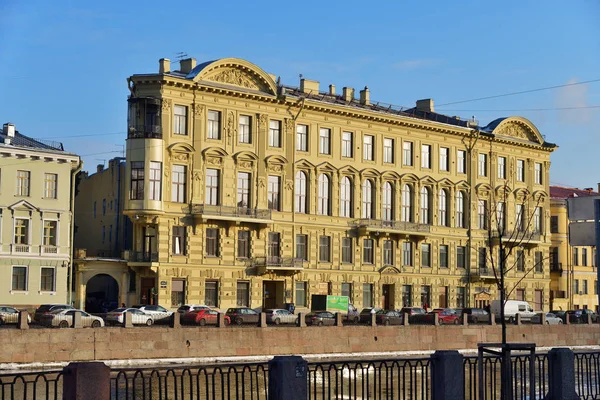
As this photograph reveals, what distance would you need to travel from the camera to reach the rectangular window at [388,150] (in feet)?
208

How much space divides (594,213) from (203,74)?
38954 millimetres

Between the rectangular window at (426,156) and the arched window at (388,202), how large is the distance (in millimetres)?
3204

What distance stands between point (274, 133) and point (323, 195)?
5.00 meters

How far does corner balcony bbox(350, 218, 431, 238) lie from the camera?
6147 centimetres

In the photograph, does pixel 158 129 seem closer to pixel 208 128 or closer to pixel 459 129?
pixel 208 128

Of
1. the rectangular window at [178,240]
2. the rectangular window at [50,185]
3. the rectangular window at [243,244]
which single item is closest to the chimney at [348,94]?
the rectangular window at [243,244]

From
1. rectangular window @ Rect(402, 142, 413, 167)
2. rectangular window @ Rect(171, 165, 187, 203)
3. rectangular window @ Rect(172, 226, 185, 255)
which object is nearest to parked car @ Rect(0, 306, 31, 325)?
rectangular window @ Rect(172, 226, 185, 255)

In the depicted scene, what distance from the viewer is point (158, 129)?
5316cm

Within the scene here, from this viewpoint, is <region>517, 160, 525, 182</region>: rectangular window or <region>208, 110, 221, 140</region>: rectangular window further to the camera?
A: <region>517, 160, 525, 182</region>: rectangular window

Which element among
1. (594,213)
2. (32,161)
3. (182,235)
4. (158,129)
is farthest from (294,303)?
(594,213)

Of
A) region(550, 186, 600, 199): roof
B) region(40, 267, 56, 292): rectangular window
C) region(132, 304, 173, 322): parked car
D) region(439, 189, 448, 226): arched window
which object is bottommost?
region(132, 304, 173, 322): parked car

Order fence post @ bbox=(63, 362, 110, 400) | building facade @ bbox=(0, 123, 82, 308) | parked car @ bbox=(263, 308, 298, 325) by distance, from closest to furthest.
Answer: fence post @ bbox=(63, 362, 110, 400) < parked car @ bbox=(263, 308, 298, 325) < building facade @ bbox=(0, 123, 82, 308)

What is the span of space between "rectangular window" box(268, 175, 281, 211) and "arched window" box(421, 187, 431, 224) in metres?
11.8

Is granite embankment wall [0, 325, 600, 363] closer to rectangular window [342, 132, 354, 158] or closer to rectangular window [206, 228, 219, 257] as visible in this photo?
rectangular window [206, 228, 219, 257]
